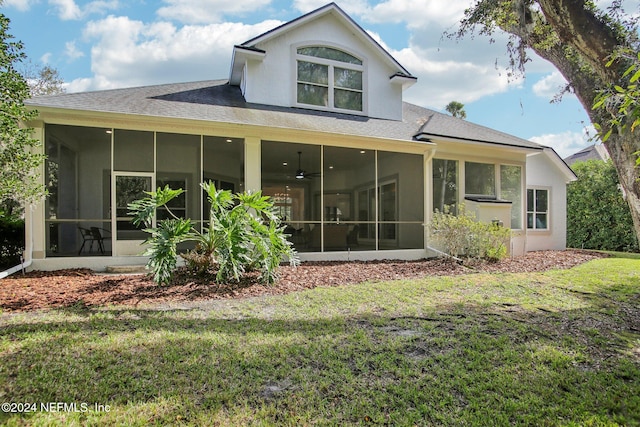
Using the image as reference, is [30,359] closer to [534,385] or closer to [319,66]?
[534,385]

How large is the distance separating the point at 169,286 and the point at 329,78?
874 cm

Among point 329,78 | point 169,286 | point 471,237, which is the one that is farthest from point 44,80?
point 471,237

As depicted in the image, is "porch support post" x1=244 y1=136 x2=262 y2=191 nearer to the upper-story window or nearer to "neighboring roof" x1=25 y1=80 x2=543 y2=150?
"neighboring roof" x1=25 y1=80 x2=543 y2=150

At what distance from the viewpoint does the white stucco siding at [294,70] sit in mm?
11281

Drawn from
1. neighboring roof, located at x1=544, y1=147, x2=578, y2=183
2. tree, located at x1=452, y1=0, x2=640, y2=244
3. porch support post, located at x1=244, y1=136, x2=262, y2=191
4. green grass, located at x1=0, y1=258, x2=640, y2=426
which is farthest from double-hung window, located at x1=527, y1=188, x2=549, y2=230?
porch support post, located at x1=244, y1=136, x2=262, y2=191

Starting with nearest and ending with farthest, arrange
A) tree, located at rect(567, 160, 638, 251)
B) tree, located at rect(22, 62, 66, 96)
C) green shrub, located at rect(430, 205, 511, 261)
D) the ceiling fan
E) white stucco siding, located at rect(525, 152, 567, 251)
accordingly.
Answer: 1. green shrub, located at rect(430, 205, 511, 261)
2. the ceiling fan
3. white stucco siding, located at rect(525, 152, 567, 251)
4. tree, located at rect(567, 160, 638, 251)
5. tree, located at rect(22, 62, 66, 96)

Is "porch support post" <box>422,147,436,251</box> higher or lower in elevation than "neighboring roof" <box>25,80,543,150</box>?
lower

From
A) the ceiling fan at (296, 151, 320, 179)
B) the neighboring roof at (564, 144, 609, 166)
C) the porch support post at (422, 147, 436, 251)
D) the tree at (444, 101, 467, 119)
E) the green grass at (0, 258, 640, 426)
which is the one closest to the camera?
the green grass at (0, 258, 640, 426)

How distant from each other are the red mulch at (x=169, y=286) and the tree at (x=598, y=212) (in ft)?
28.2

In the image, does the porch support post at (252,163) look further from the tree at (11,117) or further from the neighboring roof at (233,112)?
the tree at (11,117)

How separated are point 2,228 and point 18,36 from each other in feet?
15.4

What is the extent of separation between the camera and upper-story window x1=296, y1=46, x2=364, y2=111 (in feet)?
38.9

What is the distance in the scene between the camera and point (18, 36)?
20.6ft

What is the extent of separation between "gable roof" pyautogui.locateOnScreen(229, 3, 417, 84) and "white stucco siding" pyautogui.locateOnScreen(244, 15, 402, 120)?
13 cm
